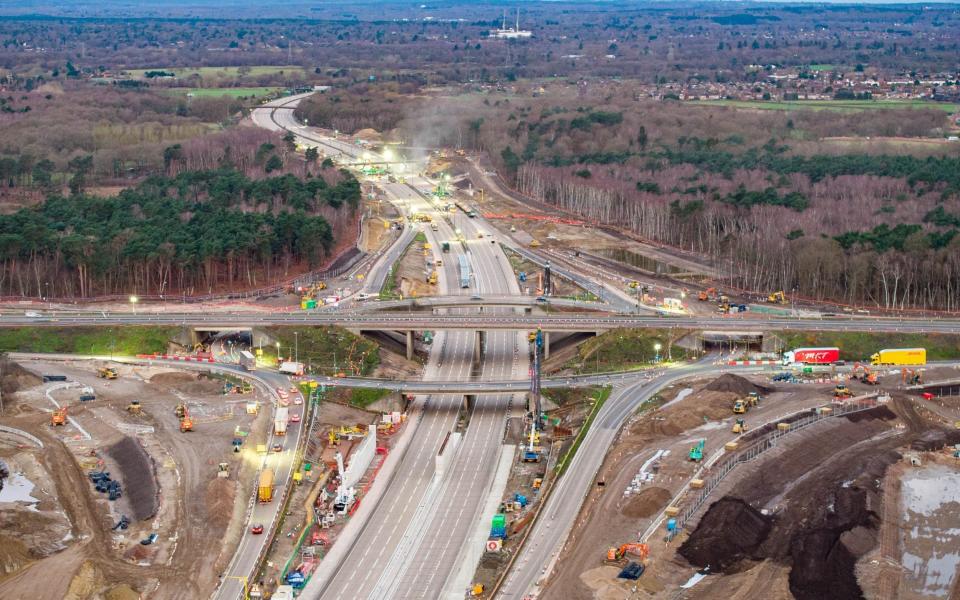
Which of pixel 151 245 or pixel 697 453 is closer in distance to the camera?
pixel 697 453

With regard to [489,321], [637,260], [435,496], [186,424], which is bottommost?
[435,496]

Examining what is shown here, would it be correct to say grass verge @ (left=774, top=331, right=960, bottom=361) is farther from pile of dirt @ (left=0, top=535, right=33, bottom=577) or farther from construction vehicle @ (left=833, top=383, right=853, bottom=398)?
pile of dirt @ (left=0, top=535, right=33, bottom=577)

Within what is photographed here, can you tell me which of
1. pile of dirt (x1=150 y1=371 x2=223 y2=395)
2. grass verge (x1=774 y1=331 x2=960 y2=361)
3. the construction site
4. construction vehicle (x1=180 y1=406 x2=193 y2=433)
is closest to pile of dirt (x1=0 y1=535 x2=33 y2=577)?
construction vehicle (x1=180 y1=406 x2=193 y2=433)

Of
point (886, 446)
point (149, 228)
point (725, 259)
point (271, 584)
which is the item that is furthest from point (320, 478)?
point (725, 259)

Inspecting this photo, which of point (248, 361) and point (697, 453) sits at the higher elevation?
point (697, 453)

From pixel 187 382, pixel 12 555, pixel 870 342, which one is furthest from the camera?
pixel 870 342

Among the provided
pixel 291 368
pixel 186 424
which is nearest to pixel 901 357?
pixel 291 368

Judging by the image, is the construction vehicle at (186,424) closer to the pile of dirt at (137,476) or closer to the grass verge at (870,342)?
the pile of dirt at (137,476)

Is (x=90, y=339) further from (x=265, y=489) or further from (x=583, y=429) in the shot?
(x=583, y=429)
